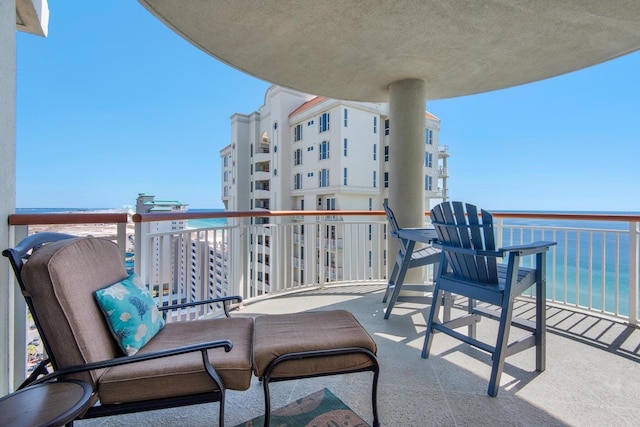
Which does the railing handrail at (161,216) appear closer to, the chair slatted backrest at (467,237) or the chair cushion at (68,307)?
the chair cushion at (68,307)

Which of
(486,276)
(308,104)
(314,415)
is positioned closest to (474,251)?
(486,276)

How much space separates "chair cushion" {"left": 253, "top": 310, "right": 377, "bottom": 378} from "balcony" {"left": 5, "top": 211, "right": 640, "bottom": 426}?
424mm

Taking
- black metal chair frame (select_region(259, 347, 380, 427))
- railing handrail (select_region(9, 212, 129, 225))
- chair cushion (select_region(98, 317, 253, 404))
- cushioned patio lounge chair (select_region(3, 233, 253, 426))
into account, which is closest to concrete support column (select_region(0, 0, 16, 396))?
railing handrail (select_region(9, 212, 129, 225))

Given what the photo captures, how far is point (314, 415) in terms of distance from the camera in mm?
1549

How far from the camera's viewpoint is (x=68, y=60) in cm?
1706

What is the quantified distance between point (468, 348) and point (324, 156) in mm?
17179

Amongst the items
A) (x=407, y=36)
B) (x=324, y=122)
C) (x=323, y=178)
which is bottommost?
(x=407, y=36)

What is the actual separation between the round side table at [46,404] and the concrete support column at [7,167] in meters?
0.76

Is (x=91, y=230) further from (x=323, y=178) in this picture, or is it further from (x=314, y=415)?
(x=323, y=178)

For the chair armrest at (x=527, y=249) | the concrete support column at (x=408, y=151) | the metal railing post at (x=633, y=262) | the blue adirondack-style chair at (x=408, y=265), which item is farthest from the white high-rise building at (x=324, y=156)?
the chair armrest at (x=527, y=249)

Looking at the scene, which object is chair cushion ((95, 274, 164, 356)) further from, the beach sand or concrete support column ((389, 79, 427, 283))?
concrete support column ((389, 79, 427, 283))

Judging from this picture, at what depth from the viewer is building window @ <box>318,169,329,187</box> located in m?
18.4

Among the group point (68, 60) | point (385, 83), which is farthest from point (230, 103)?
point (385, 83)

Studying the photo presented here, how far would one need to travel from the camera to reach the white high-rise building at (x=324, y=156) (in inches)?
698
